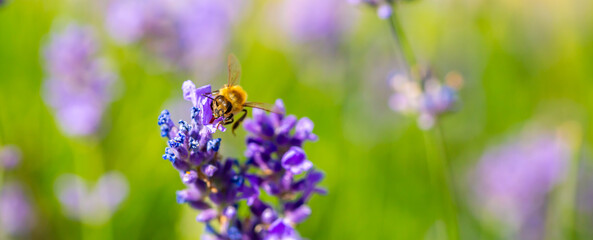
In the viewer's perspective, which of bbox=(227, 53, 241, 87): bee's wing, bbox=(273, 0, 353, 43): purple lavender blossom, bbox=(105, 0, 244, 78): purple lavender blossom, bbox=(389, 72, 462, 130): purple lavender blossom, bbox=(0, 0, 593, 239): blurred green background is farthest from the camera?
bbox=(273, 0, 353, 43): purple lavender blossom

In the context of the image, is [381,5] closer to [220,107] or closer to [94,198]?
[220,107]

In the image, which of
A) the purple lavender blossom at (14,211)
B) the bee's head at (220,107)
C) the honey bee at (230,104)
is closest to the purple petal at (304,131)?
the honey bee at (230,104)

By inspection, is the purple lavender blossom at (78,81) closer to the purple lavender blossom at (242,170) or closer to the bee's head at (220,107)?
the bee's head at (220,107)

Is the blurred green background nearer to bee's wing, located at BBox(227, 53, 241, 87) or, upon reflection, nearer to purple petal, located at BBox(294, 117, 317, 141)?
bee's wing, located at BBox(227, 53, 241, 87)

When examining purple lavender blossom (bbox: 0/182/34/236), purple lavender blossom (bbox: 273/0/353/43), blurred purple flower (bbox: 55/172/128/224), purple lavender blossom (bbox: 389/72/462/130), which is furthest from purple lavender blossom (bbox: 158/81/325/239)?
purple lavender blossom (bbox: 273/0/353/43)

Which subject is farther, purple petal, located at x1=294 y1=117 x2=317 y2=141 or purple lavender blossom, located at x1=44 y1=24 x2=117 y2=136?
purple lavender blossom, located at x1=44 y1=24 x2=117 y2=136

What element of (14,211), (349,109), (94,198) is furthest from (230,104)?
(349,109)

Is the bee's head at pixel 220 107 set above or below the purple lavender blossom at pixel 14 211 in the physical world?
below
